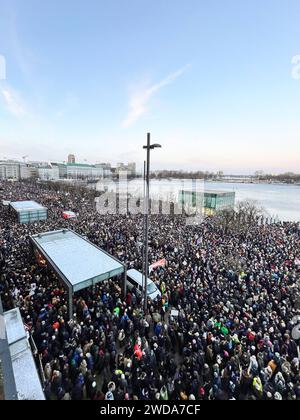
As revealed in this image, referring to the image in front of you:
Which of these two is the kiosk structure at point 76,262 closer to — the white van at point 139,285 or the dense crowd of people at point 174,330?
the white van at point 139,285

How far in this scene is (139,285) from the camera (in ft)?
33.3

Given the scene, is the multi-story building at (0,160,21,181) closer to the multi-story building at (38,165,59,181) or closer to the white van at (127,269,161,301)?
the multi-story building at (38,165,59,181)

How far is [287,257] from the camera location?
47.4ft

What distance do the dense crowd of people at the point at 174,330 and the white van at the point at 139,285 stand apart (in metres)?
0.39

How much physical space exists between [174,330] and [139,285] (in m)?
3.12

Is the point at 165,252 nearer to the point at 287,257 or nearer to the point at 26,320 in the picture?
the point at 287,257

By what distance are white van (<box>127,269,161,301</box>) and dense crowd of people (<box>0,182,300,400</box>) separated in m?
0.39

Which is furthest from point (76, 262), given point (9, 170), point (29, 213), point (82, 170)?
point (82, 170)

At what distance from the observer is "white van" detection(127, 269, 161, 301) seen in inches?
387

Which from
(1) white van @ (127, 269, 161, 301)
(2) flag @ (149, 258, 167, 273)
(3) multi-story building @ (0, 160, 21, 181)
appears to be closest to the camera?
(1) white van @ (127, 269, 161, 301)

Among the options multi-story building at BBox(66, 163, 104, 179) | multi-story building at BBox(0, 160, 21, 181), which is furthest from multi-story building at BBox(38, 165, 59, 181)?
multi-story building at BBox(0, 160, 21, 181)

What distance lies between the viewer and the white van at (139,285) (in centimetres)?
982
